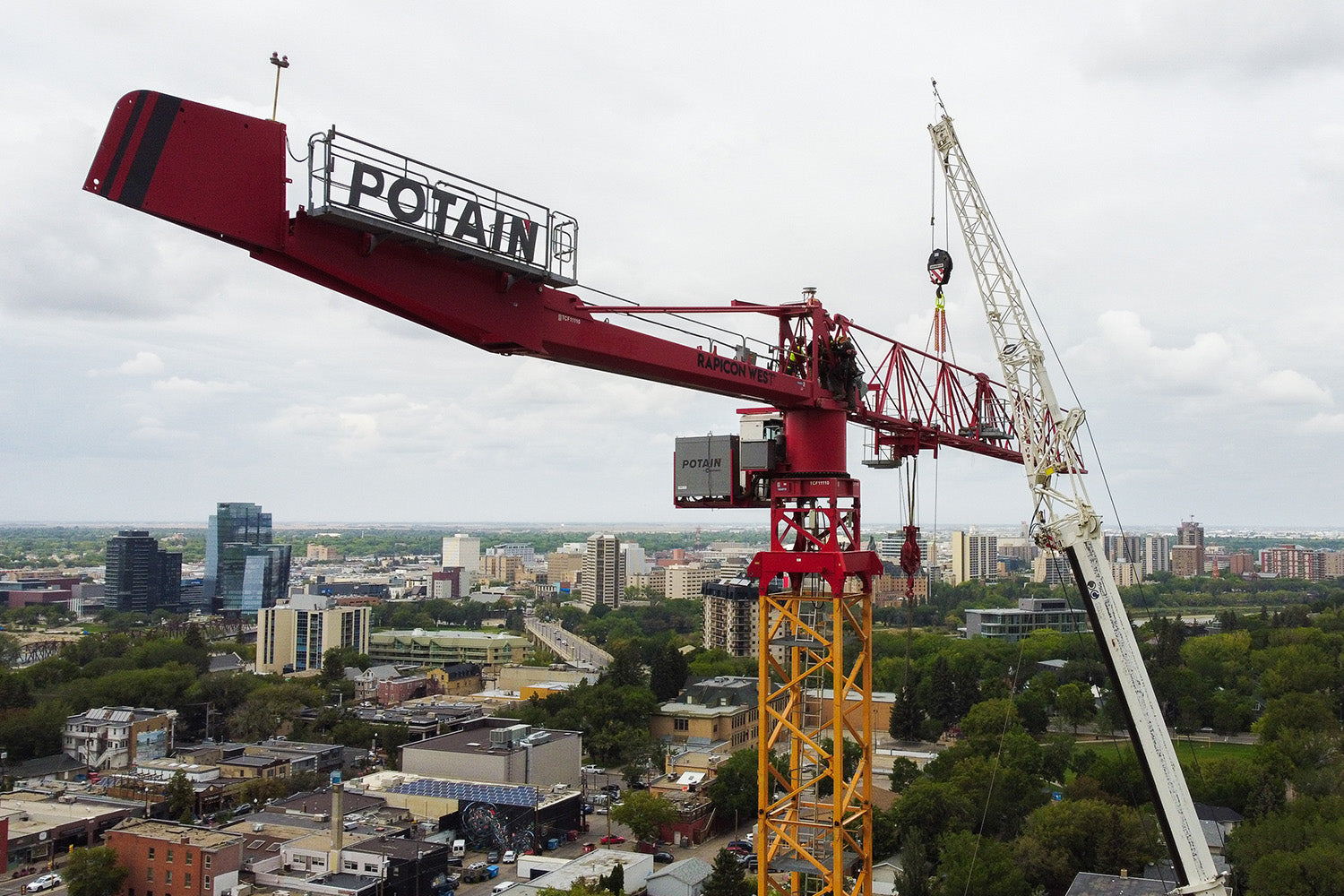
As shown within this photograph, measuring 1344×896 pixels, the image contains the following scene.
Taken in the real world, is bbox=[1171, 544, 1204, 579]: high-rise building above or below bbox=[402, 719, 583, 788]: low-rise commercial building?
above

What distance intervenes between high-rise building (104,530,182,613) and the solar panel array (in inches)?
4134

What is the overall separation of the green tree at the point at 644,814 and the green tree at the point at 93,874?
17210 mm

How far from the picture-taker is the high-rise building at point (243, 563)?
456ft

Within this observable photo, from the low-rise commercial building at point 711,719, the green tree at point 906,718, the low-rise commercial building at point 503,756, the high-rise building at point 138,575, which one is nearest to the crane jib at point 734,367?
the low-rise commercial building at point 503,756

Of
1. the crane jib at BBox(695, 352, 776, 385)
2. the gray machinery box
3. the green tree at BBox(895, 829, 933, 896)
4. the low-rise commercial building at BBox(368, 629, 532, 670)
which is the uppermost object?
the crane jib at BBox(695, 352, 776, 385)

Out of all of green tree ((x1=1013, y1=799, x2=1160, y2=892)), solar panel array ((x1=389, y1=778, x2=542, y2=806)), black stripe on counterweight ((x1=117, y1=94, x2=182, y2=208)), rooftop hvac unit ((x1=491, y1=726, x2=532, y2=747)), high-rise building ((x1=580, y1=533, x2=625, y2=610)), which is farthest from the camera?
high-rise building ((x1=580, y1=533, x2=625, y2=610))

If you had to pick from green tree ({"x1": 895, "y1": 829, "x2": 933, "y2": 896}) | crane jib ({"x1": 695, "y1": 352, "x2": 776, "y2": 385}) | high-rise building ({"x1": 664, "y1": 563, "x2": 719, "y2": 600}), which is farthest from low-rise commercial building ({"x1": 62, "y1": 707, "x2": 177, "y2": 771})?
high-rise building ({"x1": 664, "y1": 563, "x2": 719, "y2": 600})

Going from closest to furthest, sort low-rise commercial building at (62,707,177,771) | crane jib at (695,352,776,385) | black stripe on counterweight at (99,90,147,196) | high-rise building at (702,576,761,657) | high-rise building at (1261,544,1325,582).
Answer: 1. black stripe on counterweight at (99,90,147,196)
2. crane jib at (695,352,776,385)
3. low-rise commercial building at (62,707,177,771)
4. high-rise building at (702,576,761,657)
5. high-rise building at (1261,544,1325,582)

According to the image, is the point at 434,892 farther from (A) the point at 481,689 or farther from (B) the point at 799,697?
(A) the point at 481,689

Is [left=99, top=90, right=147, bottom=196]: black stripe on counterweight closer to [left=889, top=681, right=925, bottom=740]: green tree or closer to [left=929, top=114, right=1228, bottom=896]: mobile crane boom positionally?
[left=929, top=114, right=1228, bottom=896]: mobile crane boom

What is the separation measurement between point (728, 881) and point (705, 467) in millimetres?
18072

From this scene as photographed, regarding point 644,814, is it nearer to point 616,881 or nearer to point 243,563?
point 616,881

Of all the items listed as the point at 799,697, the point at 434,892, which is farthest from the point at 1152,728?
the point at 434,892

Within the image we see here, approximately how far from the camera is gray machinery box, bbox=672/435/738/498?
16562 mm
